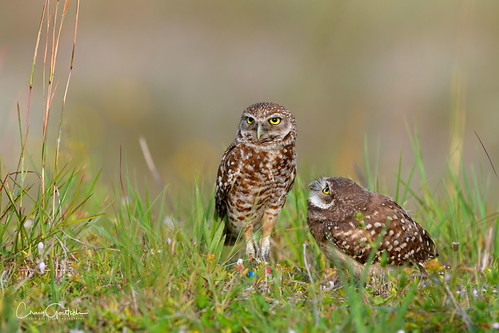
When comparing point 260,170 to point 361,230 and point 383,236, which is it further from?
point 383,236

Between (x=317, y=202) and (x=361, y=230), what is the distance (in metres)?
0.49

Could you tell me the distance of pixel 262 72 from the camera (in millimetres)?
13164

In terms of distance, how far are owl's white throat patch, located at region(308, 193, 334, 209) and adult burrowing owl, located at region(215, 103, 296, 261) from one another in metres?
0.41

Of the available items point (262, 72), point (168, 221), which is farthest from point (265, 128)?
point (262, 72)

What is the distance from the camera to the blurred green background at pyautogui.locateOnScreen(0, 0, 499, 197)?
1065cm

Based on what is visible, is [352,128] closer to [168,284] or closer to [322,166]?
[322,166]

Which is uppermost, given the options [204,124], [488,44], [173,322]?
[488,44]

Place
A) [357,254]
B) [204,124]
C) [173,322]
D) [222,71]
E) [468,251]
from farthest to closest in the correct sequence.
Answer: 1. [222,71]
2. [204,124]
3. [468,251]
4. [357,254]
5. [173,322]

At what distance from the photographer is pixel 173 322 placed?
123 inches

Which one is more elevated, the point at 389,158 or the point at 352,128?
the point at 352,128

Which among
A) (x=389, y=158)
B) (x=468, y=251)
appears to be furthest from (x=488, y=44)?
(x=468, y=251)

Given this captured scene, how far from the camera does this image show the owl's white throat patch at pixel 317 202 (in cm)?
474

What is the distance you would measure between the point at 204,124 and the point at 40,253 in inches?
337

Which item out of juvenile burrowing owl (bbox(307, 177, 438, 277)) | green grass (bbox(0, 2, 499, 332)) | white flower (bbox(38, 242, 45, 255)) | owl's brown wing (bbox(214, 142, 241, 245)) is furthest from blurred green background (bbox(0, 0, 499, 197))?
white flower (bbox(38, 242, 45, 255))
